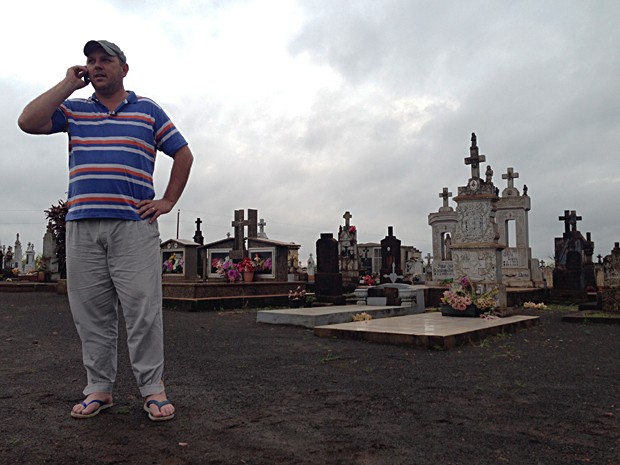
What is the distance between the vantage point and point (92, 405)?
2686 millimetres

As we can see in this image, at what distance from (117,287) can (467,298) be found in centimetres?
762

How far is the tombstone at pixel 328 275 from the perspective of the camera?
12469mm

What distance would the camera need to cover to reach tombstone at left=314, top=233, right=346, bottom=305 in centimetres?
1247

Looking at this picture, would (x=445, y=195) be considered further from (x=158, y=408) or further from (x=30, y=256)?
(x=30, y=256)

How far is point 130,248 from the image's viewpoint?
2.69m

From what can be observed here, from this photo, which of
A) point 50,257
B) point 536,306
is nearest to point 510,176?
point 536,306

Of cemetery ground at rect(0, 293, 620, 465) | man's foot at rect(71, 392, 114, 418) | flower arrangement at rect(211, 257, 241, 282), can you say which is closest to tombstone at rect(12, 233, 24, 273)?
flower arrangement at rect(211, 257, 241, 282)

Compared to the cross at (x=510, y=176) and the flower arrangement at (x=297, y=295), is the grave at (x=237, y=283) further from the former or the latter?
the cross at (x=510, y=176)

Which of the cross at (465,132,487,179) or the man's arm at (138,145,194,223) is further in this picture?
the cross at (465,132,487,179)

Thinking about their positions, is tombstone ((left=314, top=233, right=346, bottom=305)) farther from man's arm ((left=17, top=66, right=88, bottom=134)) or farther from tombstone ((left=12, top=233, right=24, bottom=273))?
tombstone ((left=12, top=233, right=24, bottom=273))

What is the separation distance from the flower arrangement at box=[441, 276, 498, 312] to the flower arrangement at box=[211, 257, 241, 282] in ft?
20.3

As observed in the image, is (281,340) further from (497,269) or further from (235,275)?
(235,275)

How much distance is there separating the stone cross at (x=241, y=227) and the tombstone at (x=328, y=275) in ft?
11.4

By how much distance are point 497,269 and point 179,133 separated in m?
8.58
